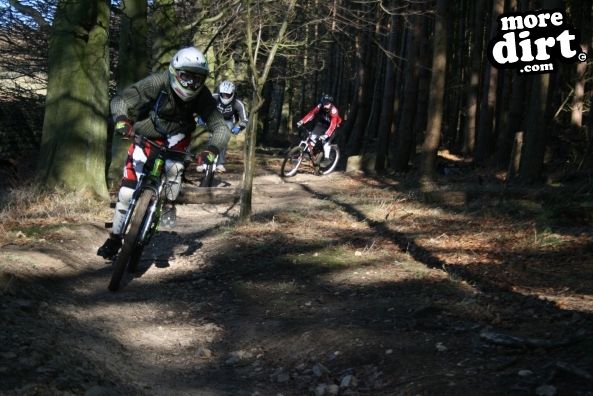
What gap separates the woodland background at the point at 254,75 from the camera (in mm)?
11883

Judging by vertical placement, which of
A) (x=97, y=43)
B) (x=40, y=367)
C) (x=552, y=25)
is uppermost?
(x=552, y=25)

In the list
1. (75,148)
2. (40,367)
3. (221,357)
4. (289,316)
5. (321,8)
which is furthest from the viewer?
(321,8)

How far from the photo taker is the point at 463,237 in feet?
33.2

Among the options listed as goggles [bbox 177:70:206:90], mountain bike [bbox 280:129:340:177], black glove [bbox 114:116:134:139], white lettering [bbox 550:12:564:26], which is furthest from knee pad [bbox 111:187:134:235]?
mountain bike [bbox 280:129:340:177]

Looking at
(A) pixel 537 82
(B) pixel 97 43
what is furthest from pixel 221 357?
(A) pixel 537 82

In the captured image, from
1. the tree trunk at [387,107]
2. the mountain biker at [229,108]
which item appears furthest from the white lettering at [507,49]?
the tree trunk at [387,107]

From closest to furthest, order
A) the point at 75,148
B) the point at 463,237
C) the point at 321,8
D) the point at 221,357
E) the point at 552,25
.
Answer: the point at 221,357, the point at 463,237, the point at 75,148, the point at 552,25, the point at 321,8

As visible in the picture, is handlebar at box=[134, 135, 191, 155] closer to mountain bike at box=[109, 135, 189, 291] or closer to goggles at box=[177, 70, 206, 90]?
mountain bike at box=[109, 135, 189, 291]

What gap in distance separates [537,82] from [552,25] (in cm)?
111

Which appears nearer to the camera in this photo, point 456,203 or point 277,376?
point 277,376

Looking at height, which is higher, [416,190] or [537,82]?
[537,82]

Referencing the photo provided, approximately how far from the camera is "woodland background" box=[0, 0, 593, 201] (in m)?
11.9

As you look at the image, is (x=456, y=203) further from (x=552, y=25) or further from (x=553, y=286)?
(x=553, y=286)

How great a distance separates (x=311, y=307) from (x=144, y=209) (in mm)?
1975
